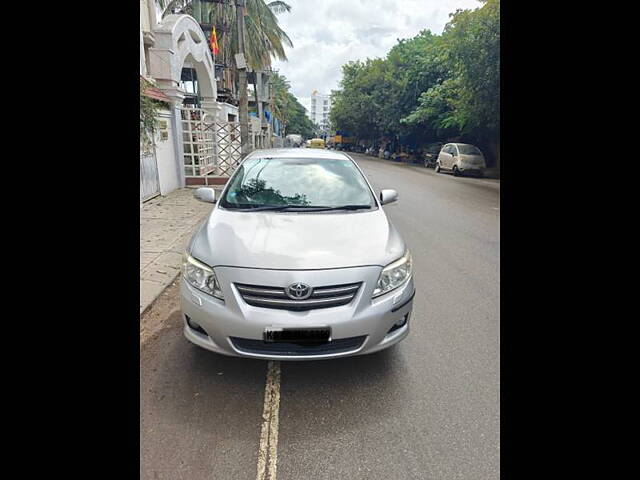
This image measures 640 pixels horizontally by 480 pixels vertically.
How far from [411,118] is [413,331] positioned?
20.9 metres

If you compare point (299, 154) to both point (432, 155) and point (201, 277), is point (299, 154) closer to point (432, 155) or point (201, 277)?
point (201, 277)

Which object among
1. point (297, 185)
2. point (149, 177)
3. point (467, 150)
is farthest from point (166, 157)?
point (467, 150)

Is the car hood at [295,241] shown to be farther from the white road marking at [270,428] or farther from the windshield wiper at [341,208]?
the white road marking at [270,428]

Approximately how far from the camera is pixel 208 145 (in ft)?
41.0

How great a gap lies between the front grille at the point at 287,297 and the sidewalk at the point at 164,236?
6.28ft

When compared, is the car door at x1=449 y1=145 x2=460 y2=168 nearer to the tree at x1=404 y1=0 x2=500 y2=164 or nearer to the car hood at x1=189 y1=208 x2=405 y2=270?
the tree at x1=404 y1=0 x2=500 y2=164

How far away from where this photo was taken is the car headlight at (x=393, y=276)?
2.41 metres

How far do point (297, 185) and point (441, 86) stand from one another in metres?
18.7

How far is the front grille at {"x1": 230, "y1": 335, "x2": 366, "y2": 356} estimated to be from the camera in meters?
2.25

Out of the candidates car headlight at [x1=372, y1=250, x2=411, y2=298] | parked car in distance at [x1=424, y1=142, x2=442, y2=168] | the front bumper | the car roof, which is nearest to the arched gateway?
the car roof

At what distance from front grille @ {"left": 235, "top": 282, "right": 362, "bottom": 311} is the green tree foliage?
13048mm

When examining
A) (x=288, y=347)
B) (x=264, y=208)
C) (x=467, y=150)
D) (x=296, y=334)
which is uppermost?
(x=467, y=150)

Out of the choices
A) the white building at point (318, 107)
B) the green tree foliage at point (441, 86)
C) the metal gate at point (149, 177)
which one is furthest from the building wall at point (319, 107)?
the metal gate at point (149, 177)
